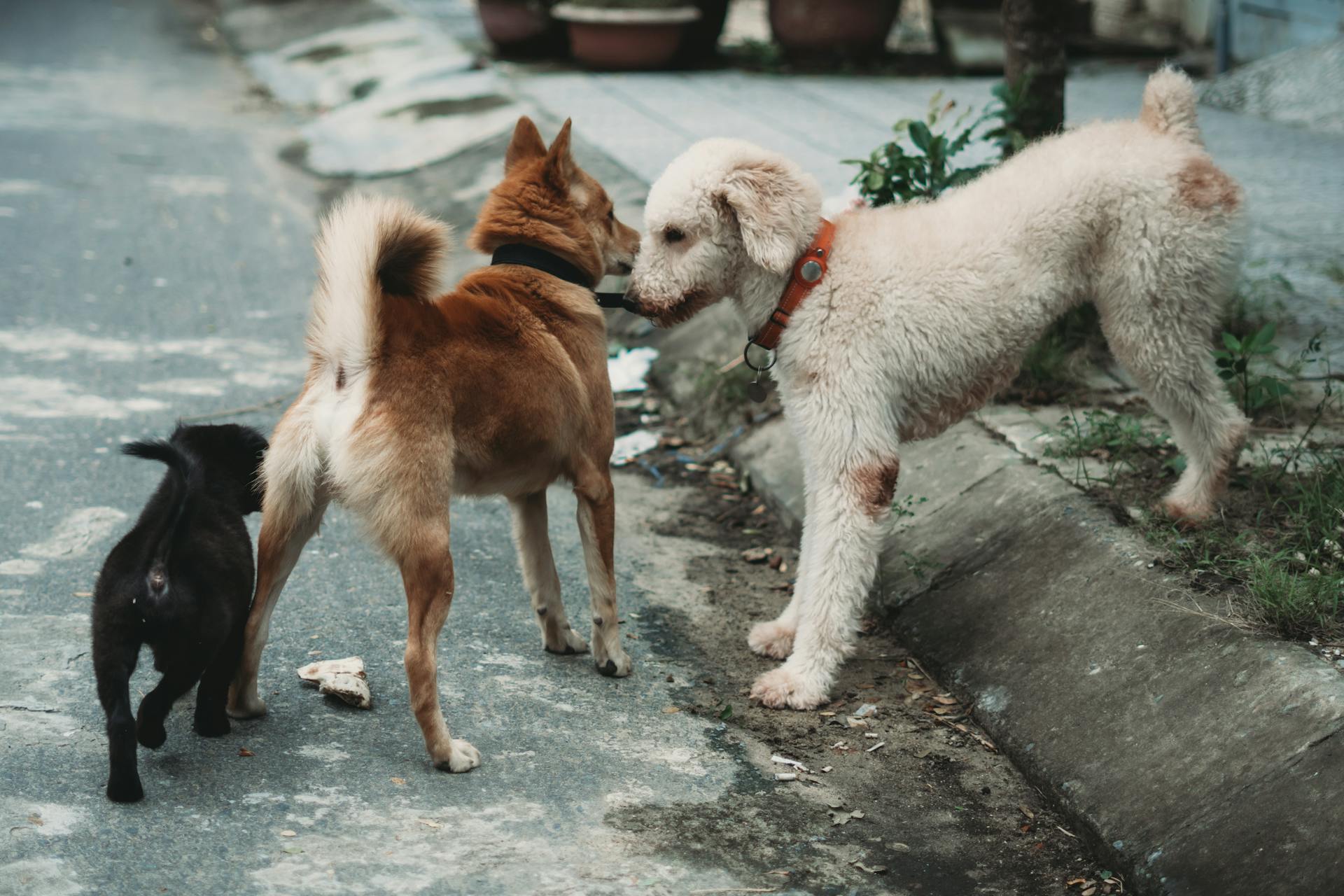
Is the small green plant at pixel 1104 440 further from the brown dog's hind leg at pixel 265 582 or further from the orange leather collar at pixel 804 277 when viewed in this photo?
the brown dog's hind leg at pixel 265 582

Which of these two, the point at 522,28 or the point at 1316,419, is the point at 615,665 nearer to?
the point at 1316,419

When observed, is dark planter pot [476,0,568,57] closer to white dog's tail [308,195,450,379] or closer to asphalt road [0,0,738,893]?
asphalt road [0,0,738,893]

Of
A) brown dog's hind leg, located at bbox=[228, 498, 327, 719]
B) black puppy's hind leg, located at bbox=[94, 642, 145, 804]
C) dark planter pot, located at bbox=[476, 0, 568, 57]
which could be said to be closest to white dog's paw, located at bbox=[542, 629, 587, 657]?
brown dog's hind leg, located at bbox=[228, 498, 327, 719]

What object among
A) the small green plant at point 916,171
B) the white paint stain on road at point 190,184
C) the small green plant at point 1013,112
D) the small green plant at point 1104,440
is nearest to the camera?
the small green plant at point 1104,440

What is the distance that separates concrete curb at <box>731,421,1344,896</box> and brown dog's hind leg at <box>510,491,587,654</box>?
1.22 metres

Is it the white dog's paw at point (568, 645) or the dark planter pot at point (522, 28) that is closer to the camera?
the white dog's paw at point (568, 645)

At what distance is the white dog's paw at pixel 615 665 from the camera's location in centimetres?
412

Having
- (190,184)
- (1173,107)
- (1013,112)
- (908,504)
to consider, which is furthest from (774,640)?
(190,184)

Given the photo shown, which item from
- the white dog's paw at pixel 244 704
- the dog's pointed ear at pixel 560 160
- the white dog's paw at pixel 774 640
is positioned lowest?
the white dog's paw at pixel 774 640

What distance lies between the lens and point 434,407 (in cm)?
345

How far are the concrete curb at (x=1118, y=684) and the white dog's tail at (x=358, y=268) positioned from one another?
6.93ft

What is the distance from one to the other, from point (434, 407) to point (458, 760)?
941mm

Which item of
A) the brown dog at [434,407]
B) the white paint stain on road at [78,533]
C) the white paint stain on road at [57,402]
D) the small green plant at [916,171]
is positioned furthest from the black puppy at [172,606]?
the small green plant at [916,171]

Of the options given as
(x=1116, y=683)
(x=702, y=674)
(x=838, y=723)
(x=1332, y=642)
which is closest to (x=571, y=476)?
(x=702, y=674)
